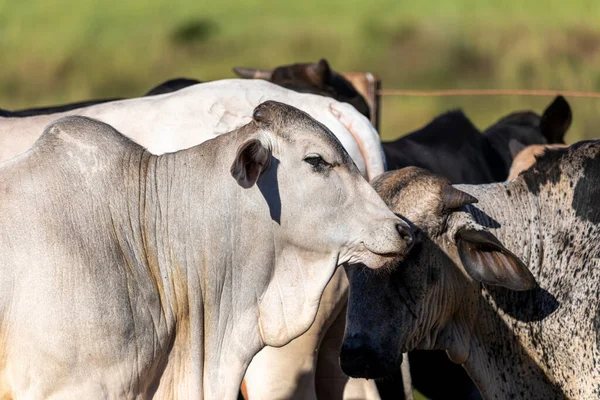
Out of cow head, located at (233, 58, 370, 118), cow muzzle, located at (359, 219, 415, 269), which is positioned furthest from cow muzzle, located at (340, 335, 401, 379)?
cow head, located at (233, 58, 370, 118)

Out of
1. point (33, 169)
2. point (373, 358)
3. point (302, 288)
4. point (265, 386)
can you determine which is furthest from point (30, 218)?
point (265, 386)

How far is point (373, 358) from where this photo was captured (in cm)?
391

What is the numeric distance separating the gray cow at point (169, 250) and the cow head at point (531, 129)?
319cm

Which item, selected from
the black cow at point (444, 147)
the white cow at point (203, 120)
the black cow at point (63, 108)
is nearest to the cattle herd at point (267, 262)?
the white cow at point (203, 120)

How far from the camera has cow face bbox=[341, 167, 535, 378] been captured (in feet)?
12.9

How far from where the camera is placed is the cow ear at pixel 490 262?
397cm

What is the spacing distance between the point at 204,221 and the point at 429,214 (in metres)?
0.81

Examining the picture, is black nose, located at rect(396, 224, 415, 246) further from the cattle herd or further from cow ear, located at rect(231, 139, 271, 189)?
cow ear, located at rect(231, 139, 271, 189)

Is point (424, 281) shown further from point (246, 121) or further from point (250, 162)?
point (246, 121)

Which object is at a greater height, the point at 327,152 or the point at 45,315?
the point at 327,152

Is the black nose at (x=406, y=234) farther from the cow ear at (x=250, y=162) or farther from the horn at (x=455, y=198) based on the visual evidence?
the cow ear at (x=250, y=162)

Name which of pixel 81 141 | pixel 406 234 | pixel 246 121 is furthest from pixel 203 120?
pixel 406 234

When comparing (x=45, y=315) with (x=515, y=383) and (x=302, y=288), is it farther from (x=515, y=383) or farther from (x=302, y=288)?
(x=515, y=383)

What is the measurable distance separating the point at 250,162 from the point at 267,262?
37cm
